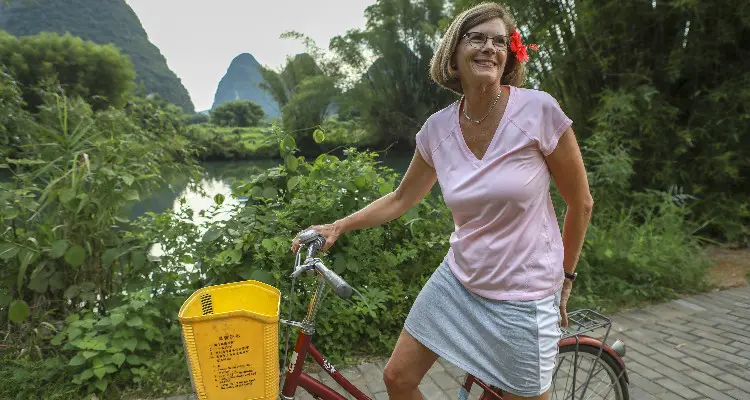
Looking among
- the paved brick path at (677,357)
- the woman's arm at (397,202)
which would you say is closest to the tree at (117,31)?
the paved brick path at (677,357)

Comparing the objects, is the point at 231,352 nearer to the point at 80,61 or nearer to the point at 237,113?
the point at 80,61

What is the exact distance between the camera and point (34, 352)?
280cm

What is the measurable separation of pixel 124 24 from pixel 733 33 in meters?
88.9

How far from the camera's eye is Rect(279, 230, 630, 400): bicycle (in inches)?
58.3

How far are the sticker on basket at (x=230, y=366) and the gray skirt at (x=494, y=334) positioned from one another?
1.82 feet

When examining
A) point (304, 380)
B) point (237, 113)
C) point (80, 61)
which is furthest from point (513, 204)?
point (237, 113)

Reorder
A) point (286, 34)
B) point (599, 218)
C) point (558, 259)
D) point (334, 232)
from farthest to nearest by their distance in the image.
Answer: point (286, 34) → point (599, 218) → point (334, 232) → point (558, 259)

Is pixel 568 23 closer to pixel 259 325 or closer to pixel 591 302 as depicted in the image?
pixel 591 302

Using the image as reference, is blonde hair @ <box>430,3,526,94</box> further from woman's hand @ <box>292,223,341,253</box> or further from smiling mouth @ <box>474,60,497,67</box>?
woman's hand @ <box>292,223,341,253</box>

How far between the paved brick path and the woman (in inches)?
37.4

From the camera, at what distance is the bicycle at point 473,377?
58.3 inches

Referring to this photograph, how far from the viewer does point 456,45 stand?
1.49 meters

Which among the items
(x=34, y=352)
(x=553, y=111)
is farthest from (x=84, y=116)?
(x=553, y=111)

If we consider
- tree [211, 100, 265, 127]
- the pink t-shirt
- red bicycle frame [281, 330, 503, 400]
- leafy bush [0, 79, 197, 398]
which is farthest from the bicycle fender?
tree [211, 100, 265, 127]
